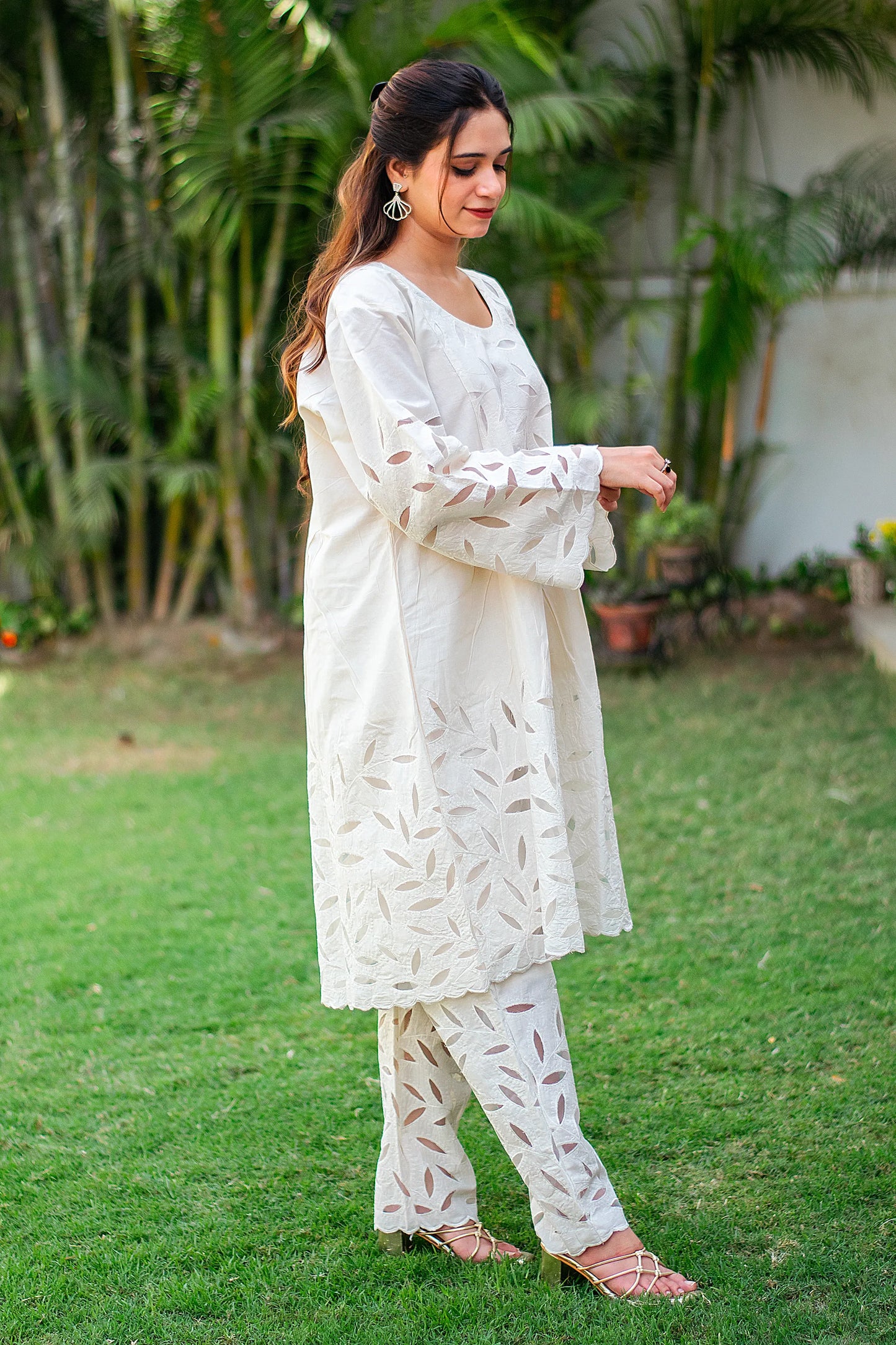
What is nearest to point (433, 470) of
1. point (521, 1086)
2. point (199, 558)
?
point (521, 1086)

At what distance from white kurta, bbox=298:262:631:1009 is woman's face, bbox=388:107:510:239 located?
0.35 ft

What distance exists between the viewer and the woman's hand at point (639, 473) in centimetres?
171

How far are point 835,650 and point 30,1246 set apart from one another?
460 cm

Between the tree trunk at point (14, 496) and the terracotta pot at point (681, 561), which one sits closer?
the terracotta pot at point (681, 561)

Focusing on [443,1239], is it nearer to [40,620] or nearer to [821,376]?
[821,376]

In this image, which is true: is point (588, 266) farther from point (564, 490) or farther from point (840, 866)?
point (564, 490)

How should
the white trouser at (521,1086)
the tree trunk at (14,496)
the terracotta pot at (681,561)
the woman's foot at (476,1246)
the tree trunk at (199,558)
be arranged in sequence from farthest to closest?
the tree trunk at (199,558) < the tree trunk at (14,496) < the terracotta pot at (681,561) < the woman's foot at (476,1246) < the white trouser at (521,1086)

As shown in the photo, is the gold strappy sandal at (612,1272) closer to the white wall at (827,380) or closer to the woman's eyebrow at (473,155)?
the woman's eyebrow at (473,155)

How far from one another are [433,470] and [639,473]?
0.92ft

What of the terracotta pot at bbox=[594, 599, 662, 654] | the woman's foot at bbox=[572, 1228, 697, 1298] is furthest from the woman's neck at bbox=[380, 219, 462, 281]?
the terracotta pot at bbox=[594, 599, 662, 654]

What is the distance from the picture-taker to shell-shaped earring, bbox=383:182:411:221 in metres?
1.79

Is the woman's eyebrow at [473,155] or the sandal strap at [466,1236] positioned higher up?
the woman's eyebrow at [473,155]

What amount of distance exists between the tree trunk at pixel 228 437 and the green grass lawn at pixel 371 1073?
87.7 inches

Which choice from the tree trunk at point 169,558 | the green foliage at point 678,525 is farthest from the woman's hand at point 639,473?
the tree trunk at point 169,558
